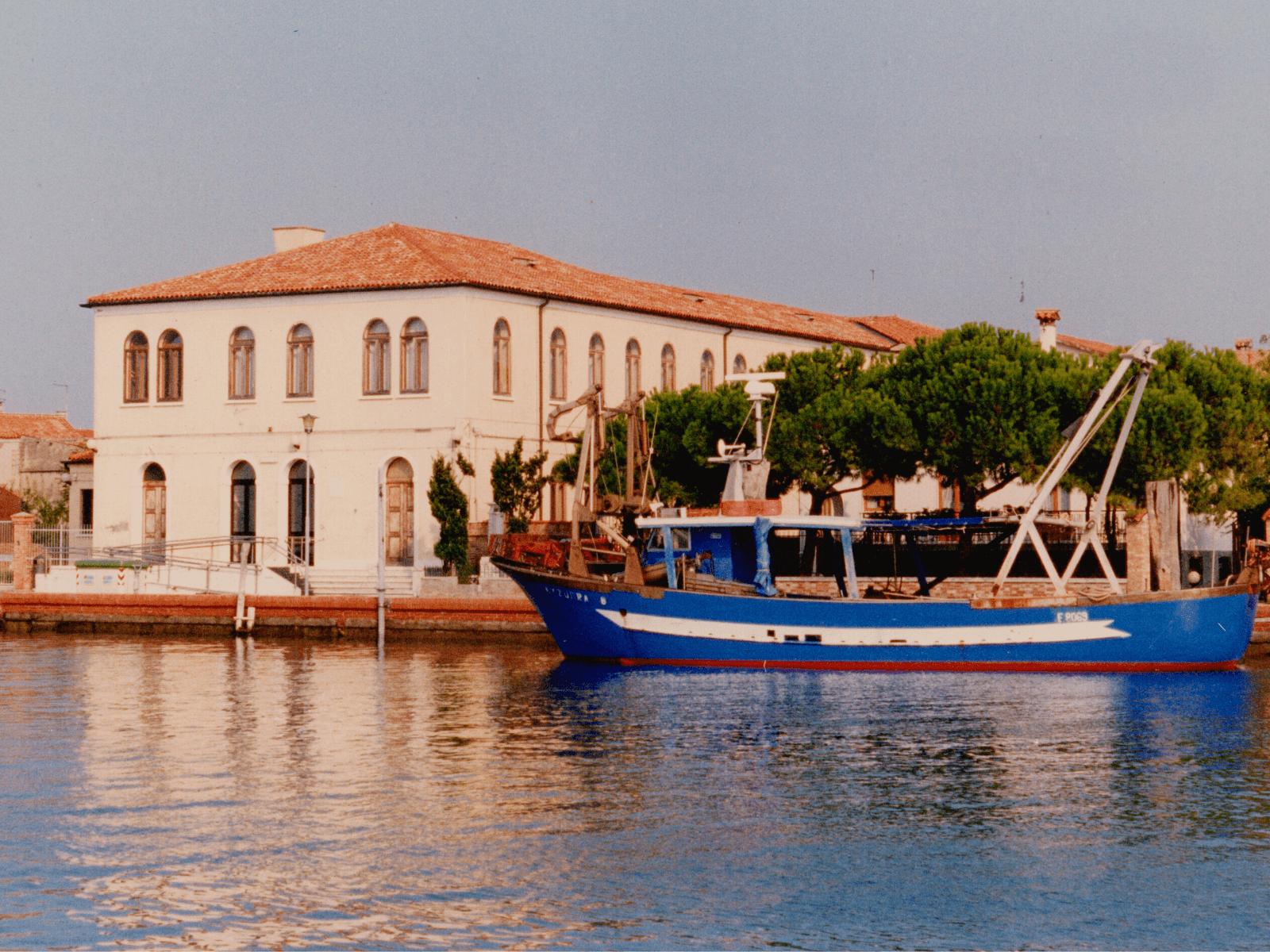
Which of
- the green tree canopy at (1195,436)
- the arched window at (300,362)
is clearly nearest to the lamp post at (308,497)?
the arched window at (300,362)

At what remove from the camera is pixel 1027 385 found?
154 ft

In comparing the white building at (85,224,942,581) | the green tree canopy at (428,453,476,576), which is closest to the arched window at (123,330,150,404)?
the white building at (85,224,942,581)

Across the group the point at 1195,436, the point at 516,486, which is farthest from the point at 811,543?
the point at 1195,436

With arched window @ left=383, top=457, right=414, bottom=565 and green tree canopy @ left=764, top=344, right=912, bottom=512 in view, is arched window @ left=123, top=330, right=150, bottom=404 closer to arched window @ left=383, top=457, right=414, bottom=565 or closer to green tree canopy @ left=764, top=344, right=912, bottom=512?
arched window @ left=383, top=457, right=414, bottom=565

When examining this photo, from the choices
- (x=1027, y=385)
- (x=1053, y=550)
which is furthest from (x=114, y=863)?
(x=1053, y=550)

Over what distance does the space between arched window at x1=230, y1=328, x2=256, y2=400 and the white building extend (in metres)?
0.05

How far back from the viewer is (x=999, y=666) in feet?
120

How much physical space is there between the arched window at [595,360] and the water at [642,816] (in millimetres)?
26267

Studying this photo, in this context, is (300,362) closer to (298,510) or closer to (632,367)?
(298,510)

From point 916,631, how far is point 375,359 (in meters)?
25.4

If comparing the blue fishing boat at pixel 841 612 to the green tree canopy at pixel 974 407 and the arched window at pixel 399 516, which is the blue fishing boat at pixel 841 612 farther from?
the arched window at pixel 399 516

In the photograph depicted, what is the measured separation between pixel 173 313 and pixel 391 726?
34427 millimetres

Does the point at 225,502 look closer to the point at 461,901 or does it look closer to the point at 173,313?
the point at 173,313

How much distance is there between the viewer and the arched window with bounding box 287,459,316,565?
5712cm
